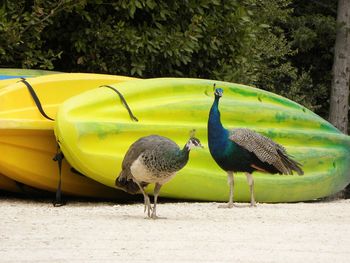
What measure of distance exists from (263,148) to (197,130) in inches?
46.9

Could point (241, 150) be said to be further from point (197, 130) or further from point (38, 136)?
point (38, 136)

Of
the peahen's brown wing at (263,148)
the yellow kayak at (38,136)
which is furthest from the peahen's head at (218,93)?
the yellow kayak at (38,136)

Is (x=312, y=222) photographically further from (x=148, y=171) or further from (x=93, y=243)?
(x=93, y=243)

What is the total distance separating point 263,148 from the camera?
898 centimetres

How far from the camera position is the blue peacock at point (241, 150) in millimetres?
8656

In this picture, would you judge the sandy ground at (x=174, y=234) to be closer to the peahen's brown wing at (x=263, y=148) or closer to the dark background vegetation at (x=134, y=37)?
the peahen's brown wing at (x=263, y=148)

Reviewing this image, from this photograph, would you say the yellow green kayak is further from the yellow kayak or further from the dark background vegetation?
the dark background vegetation

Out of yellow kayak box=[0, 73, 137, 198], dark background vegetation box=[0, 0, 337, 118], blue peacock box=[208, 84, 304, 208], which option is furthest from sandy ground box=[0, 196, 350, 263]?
dark background vegetation box=[0, 0, 337, 118]

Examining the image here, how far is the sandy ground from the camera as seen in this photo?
19.5 feet

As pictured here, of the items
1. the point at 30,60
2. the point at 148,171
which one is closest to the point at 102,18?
the point at 30,60

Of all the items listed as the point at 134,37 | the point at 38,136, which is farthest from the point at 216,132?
the point at 134,37

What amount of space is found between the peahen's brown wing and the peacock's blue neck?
0.09 m

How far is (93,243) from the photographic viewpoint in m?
6.40

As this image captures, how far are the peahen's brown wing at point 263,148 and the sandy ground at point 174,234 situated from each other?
41 cm
